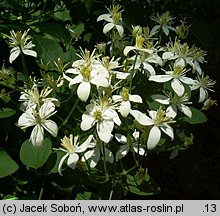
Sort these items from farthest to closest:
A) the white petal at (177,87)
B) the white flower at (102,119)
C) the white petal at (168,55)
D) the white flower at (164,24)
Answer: the white flower at (164,24) → the white petal at (168,55) → the white petal at (177,87) → the white flower at (102,119)

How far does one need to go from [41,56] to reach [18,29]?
0.11 metres

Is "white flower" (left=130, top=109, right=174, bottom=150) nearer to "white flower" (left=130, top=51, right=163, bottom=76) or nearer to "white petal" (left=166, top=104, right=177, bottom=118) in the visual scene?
"white petal" (left=166, top=104, right=177, bottom=118)

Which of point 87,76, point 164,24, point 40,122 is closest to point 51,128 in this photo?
point 40,122

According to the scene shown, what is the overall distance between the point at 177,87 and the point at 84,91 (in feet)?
0.76

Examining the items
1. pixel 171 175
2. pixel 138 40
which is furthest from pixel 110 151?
pixel 171 175

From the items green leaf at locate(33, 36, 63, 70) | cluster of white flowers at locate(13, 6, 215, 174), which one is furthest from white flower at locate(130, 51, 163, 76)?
green leaf at locate(33, 36, 63, 70)

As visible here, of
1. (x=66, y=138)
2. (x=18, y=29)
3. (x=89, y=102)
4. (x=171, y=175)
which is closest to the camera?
(x=66, y=138)

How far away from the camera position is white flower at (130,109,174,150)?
1.26 metres

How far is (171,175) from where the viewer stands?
223 centimetres

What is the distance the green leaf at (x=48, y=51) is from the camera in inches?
57.7

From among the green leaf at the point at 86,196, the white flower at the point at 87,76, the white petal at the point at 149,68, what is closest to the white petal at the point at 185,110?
the white petal at the point at 149,68

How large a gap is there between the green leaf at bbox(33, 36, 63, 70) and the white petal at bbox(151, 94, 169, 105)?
284 millimetres

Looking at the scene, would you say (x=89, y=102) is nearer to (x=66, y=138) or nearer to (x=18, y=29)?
(x=66, y=138)

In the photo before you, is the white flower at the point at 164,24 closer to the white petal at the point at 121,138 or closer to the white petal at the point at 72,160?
the white petal at the point at 121,138
